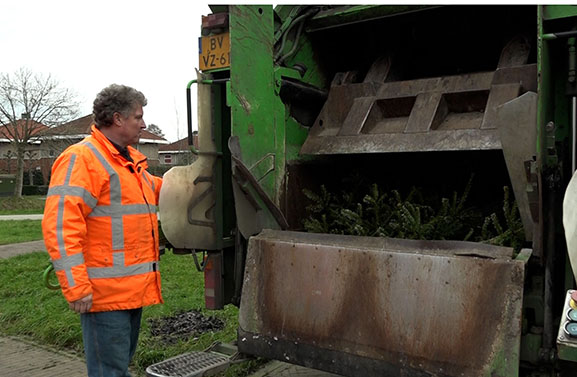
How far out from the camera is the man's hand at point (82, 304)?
2188 millimetres

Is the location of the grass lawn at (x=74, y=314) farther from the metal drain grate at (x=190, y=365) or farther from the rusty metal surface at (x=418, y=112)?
the rusty metal surface at (x=418, y=112)

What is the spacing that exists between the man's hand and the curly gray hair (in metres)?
0.76

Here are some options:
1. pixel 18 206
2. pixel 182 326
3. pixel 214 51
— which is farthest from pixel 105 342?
pixel 18 206

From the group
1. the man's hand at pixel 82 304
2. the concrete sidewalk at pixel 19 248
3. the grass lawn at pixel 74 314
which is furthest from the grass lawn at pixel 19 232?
the man's hand at pixel 82 304

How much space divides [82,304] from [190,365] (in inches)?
27.9

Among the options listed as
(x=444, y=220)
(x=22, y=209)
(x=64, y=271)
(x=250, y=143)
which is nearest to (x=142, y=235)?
(x=64, y=271)

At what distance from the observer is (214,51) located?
2.90 metres

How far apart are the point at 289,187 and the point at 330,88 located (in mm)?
774

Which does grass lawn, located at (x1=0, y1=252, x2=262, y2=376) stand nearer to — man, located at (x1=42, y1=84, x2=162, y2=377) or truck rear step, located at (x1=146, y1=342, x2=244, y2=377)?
truck rear step, located at (x1=146, y1=342, x2=244, y2=377)

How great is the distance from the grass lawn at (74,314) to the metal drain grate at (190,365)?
609 mm

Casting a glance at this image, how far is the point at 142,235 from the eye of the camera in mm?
2469

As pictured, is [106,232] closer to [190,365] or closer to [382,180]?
[190,365]

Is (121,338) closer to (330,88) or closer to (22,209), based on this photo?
(330,88)

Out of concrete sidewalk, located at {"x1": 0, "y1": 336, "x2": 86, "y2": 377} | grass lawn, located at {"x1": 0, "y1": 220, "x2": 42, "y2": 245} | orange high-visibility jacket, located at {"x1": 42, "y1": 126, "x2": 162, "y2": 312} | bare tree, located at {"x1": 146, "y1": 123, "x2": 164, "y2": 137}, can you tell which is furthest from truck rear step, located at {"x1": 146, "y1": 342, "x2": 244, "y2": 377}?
bare tree, located at {"x1": 146, "y1": 123, "x2": 164, "y2": 137}
